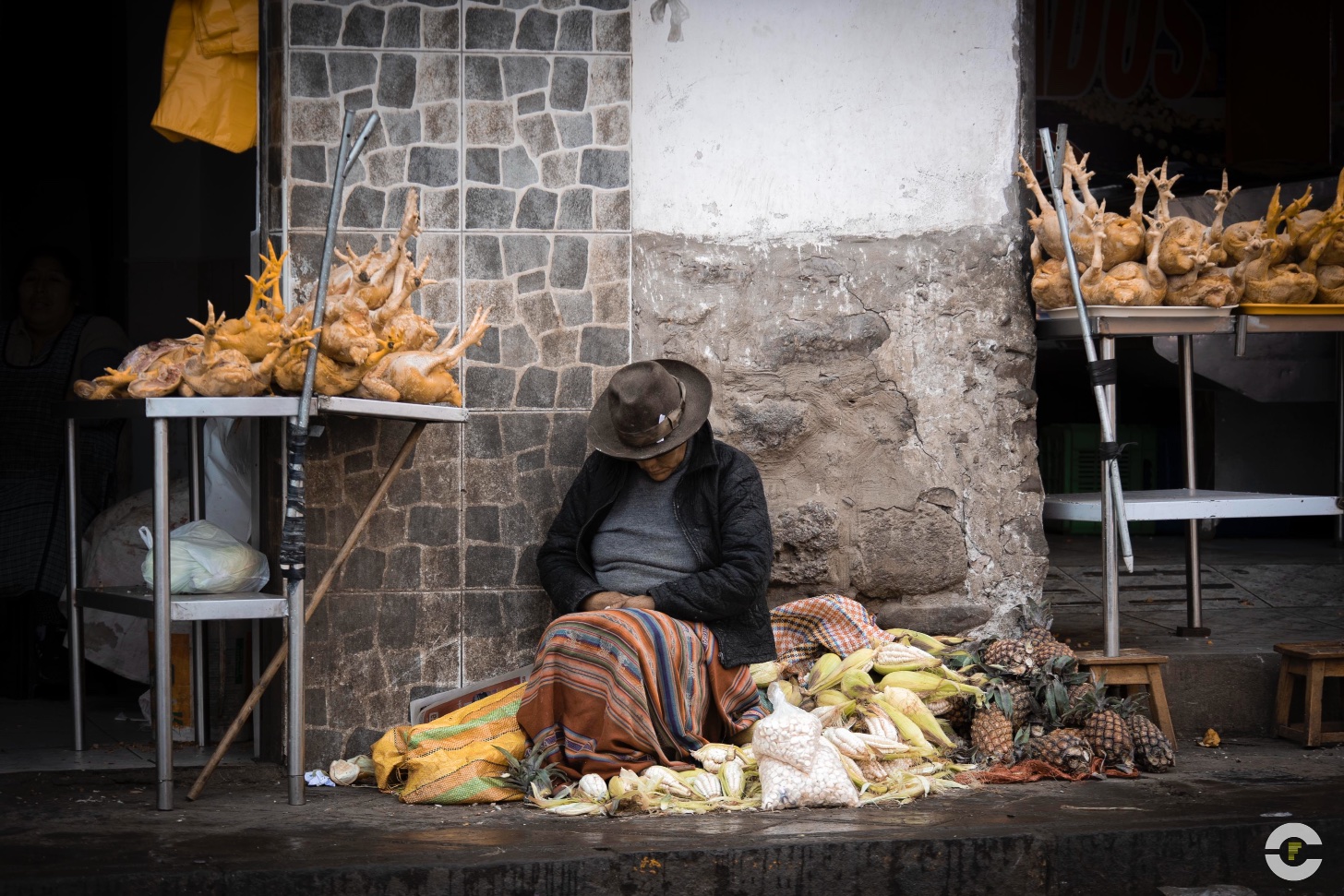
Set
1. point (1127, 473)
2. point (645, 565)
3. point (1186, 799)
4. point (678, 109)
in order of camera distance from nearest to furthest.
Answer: point (1186, 799) < point (645, 565) < point (678, 109) < point (1127, 473)

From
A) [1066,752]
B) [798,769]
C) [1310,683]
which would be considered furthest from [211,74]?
[1310,683]

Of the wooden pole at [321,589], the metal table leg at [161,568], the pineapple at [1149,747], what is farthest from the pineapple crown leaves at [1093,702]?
the metal table leg at [161,568]

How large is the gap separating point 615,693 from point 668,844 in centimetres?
64

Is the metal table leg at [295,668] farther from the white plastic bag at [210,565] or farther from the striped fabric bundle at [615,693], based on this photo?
the striped fabric bundle at [615,693]

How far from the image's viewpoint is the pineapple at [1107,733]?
4766 millimetres

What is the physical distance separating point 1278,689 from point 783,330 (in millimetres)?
2326

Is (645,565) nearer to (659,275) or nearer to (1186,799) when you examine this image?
(659,275)

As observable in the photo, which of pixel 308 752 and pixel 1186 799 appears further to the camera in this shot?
pixel 308 752

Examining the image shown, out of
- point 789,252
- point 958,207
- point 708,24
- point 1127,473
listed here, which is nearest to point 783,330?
point 789,252

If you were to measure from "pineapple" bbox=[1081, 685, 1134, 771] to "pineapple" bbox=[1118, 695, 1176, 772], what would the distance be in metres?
0.02

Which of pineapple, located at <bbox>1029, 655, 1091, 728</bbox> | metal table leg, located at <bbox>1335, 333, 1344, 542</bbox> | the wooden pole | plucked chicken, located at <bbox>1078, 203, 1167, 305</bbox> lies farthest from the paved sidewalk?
metal table leg, located at <bbox>1335, 333, 1344, 542</bbox>

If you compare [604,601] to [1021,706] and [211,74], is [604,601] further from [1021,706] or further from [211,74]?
[211,74]

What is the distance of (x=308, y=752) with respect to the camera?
194 inches

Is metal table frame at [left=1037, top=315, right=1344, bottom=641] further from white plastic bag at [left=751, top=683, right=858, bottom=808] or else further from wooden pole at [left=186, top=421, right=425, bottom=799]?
wooden pole at [left=186, top=421, right=425, bottom=799]
